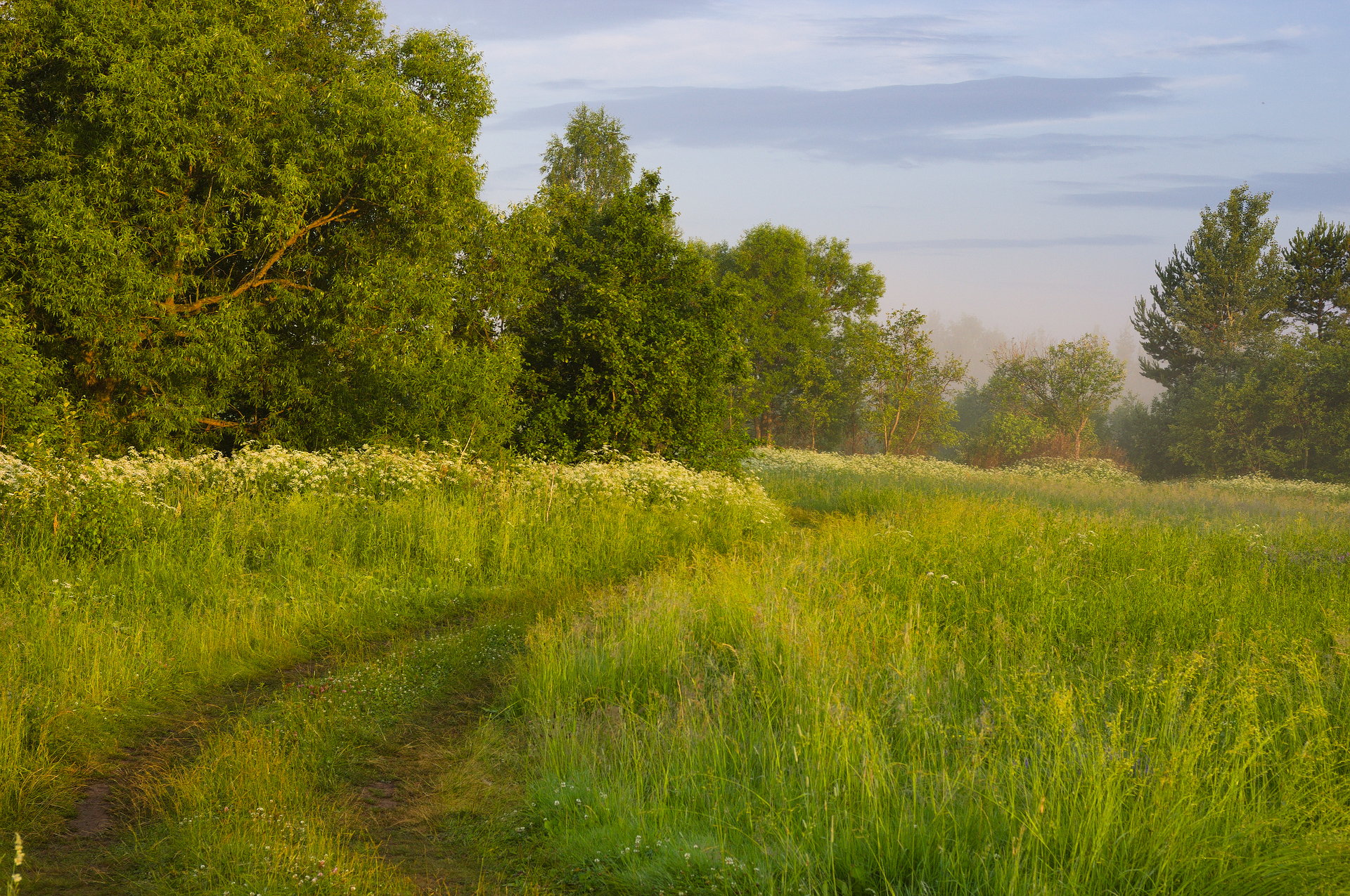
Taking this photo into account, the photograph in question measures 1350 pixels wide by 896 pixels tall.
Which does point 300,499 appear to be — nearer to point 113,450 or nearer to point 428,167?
point 113,450

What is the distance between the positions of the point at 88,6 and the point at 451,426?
9244mm

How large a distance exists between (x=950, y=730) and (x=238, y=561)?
733 centimetres

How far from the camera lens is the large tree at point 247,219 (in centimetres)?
1440

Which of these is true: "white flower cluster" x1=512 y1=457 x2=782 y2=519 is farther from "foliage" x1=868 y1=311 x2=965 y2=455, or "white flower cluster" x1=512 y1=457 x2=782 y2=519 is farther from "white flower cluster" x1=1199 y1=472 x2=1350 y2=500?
"foliage" x1=868 y1=311 x2=965 y2=455

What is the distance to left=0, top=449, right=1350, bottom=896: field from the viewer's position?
11.8 feet

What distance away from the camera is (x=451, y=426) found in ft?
57.3

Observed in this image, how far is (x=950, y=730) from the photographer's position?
4625mm

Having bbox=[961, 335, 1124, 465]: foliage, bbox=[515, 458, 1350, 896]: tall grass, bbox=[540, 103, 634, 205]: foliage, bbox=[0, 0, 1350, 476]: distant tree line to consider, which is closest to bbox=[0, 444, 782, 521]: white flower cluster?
bbox=[0, 0, 1350, 476]: distant tree line

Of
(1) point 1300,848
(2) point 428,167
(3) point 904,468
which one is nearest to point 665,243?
(2) point 428,167

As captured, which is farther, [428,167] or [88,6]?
[428,167]

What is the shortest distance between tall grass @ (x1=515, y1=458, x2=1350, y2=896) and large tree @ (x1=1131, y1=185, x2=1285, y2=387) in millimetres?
51604

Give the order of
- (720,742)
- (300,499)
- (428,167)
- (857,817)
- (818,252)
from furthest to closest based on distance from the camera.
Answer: (818,252), (428,167), (300,499), (720,742), (857,817)

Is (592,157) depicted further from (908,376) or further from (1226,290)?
(1226,290)

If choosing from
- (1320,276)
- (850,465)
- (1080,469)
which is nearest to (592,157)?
(850,465)
